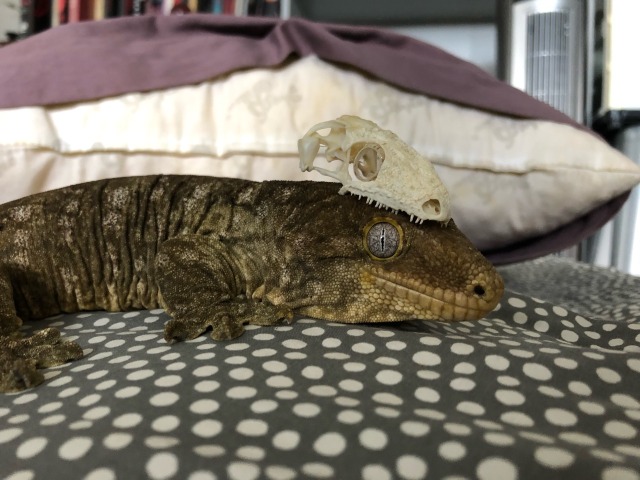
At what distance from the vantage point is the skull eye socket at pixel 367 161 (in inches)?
36.4

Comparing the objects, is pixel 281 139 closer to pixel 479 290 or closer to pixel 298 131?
pixel 298 131

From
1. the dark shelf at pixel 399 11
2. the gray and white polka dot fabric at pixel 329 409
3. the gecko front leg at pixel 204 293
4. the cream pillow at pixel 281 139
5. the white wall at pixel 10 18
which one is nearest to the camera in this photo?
the gray and white polka dot fabric at pixel 329 409

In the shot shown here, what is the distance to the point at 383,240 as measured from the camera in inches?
37.0

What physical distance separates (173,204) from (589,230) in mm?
1100

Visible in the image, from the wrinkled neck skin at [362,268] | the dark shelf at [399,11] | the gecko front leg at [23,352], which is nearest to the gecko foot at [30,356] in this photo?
the gecko front leg at [23,352]

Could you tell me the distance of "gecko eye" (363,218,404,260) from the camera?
0.94m

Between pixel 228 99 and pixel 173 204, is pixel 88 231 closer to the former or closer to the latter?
pixel 173 204

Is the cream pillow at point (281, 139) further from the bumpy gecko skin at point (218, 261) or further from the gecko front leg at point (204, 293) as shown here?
the gecko front leg at point (204, 293)

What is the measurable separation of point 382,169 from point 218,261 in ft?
1.21

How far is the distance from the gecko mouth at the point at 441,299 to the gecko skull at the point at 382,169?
0.12 metres

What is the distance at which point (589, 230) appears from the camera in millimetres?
1437

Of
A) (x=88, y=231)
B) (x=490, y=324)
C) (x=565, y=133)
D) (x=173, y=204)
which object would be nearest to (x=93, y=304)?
(x=88, y=231)

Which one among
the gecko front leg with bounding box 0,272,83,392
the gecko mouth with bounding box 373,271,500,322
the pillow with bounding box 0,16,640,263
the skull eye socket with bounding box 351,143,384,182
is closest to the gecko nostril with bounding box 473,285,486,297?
the gecko mouth with bounding box 373,271,500,322

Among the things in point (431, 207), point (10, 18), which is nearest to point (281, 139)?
point (431, 207)
